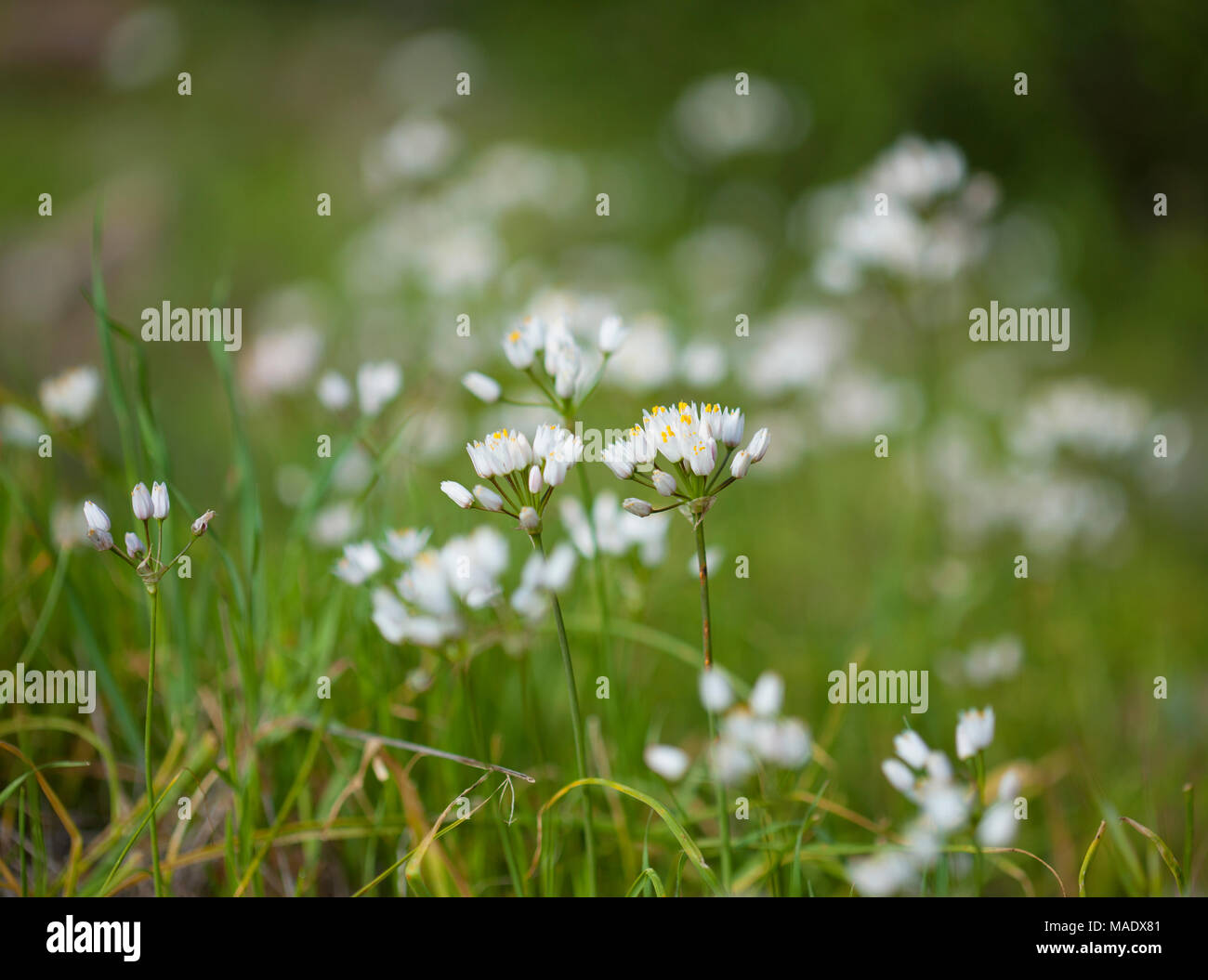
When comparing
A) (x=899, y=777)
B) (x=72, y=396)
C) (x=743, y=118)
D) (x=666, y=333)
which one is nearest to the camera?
(x=899, y=777)

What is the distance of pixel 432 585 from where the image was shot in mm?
1084

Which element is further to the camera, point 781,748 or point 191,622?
point 191,622

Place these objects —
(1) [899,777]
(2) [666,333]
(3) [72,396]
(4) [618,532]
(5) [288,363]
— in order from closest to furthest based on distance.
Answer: (1) [899,777], (4) [618,532], (3) [72,396], (5) [288,363], (2) [666,333]

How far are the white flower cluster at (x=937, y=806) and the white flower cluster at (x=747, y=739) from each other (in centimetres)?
12

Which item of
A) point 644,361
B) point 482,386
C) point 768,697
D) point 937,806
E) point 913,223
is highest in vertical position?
point 913,223

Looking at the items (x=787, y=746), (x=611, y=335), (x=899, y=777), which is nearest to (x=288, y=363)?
(x=611, y=335)

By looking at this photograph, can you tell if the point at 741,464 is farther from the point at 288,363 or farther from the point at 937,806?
the point at 288,363

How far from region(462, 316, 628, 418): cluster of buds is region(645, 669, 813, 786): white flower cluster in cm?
39

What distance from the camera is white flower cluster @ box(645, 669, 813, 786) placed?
102cm

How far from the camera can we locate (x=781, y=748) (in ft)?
3.39

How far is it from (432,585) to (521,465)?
20 cm

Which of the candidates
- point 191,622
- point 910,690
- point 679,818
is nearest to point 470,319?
point 191,622
